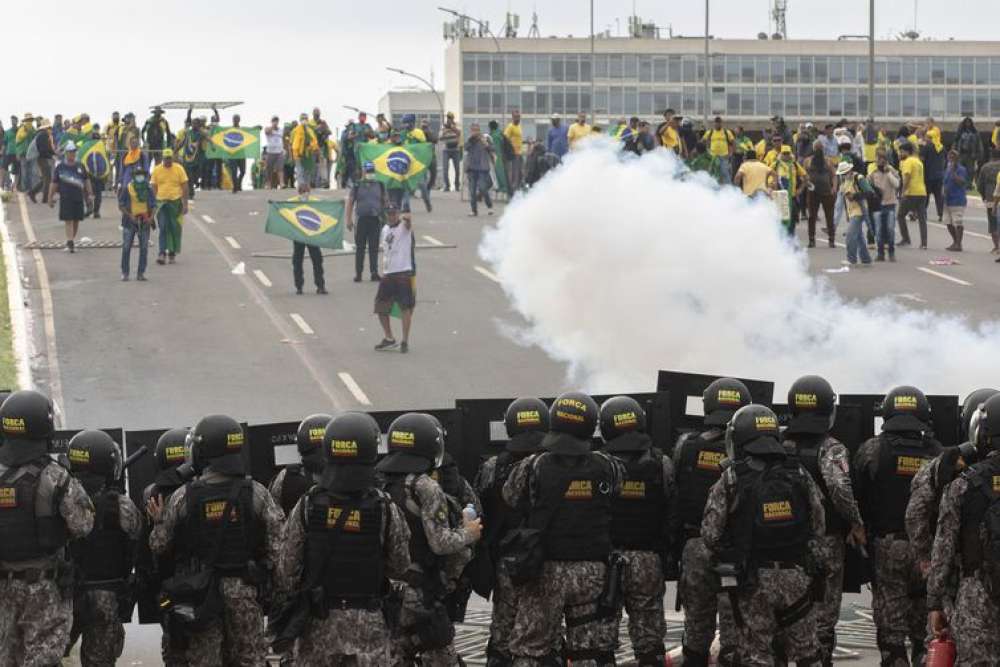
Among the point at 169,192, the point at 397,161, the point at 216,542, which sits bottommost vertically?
the point at 216,542

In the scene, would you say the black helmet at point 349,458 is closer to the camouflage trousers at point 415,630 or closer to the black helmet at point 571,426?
the camouflage trousers at point 415,630

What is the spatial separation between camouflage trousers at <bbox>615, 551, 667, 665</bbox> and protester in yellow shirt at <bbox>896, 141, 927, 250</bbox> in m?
21.7

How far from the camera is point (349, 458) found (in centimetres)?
847

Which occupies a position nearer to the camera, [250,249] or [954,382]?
[954,382]

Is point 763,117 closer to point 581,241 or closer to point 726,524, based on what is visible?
point 581,241

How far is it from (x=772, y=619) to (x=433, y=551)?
6.99ft

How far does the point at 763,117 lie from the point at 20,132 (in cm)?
8973

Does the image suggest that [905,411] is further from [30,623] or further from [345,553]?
[30,623]

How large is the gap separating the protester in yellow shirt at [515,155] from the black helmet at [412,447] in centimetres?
2853

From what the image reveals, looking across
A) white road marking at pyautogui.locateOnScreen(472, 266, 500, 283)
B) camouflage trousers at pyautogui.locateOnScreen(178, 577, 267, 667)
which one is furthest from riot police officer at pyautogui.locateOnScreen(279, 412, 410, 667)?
white road marking at pyautogui.locateOnScreen(472, 266, 500, 283)

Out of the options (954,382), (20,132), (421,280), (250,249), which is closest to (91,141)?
(20,132)

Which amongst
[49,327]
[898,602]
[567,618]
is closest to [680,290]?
[898,602]

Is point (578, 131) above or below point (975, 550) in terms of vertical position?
above

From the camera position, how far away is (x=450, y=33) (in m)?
131
